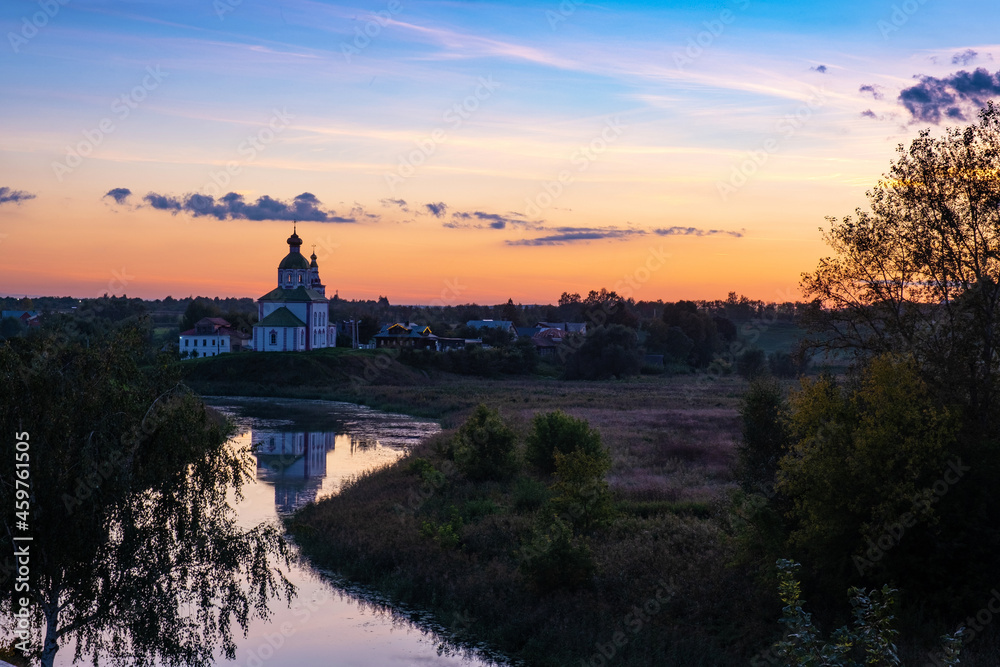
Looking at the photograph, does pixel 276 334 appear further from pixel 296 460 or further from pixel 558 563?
pixel 558 563

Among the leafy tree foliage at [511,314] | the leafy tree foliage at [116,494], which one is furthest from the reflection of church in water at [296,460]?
the leafy tree foliage at [511,314]

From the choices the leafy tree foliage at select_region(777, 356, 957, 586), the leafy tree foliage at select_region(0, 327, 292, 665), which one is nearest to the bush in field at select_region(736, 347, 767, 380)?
the leafy tree foliage at select_region(777, 356, 957, 586)

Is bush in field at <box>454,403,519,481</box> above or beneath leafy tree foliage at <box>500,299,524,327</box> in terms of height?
beneath

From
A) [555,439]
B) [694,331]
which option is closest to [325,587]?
[555,439]

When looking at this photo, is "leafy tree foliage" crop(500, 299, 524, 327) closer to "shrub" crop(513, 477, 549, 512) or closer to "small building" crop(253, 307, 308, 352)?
"small building" crop(253, 307, 308, 352)

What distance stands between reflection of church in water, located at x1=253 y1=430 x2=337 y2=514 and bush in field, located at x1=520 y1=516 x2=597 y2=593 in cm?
1037

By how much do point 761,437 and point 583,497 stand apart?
17.0 feet

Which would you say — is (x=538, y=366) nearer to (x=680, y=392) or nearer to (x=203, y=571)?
(x=680, y=392)

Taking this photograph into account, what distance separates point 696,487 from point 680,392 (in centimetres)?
5062

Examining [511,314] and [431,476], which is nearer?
[431,476]

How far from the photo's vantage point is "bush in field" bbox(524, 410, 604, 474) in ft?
103

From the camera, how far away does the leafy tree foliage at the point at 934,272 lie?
1661 cm

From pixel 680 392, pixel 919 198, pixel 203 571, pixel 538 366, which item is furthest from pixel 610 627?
pixel 538 366

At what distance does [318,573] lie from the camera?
22.4 m
